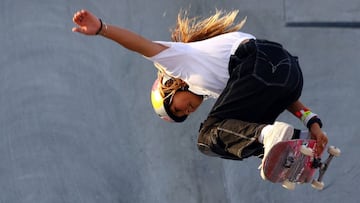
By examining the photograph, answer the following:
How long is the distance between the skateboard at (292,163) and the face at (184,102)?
24.4 inches

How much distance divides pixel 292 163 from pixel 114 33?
117 cm

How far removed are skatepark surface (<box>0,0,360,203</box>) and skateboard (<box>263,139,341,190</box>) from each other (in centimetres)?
142

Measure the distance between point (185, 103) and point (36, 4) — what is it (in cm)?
188

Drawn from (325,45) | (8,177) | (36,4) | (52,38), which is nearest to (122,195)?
(8,177)

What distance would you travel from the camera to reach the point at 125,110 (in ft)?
16.1

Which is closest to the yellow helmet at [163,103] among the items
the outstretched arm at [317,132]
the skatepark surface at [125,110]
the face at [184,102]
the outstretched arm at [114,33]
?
the face at [184,102]

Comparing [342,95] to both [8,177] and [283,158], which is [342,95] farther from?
[8,177]

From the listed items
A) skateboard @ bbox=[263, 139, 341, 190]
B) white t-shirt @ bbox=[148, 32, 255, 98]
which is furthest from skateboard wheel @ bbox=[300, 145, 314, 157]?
white t-shirt @ bbox=[148, 32, 255, 98]

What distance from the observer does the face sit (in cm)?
361

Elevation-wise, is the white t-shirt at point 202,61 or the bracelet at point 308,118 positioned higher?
the white t-shirt at point 202,61

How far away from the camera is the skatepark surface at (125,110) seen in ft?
15.1

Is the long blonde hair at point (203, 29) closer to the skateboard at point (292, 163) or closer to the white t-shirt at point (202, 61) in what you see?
the white t-shirt at point (202, 61)

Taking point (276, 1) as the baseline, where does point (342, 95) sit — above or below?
below

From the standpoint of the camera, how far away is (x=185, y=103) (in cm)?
365
